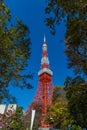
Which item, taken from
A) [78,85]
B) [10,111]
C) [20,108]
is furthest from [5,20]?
[20,108]

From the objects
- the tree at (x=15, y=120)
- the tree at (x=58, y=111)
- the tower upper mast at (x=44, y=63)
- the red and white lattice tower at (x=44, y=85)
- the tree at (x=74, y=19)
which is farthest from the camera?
the tower upper mast at (x=44, y=63)

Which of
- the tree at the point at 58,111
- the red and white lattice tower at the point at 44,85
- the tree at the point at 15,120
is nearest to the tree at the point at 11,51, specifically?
the tree at the point at 15,120

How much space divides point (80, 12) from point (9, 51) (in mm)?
5352

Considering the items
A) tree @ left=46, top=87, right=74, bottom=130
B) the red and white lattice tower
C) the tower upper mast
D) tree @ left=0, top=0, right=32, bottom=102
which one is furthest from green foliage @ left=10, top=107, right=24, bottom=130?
the tower upper mast

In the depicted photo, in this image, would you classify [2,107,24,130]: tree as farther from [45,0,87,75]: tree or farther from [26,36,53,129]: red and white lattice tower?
[26,36,53,129]: red and white lattice tower

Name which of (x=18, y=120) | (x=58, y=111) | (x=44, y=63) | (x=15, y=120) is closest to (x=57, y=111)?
(x=58, y=111)

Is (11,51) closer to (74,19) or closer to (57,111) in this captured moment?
(74,19)

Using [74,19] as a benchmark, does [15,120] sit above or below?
above

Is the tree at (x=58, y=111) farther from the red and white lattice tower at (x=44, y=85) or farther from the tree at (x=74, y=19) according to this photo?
the tree at (x=74, y=19)

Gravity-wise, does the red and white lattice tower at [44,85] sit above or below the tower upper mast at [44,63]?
below

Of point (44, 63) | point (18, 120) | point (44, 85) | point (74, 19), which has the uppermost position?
point (44, 63)

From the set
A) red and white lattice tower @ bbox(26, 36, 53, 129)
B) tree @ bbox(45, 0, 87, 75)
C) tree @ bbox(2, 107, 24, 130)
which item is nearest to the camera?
tree @ bbox(45, 0, 87, 75)

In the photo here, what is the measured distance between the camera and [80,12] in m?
12.1

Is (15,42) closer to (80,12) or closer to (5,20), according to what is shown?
(5,20)
